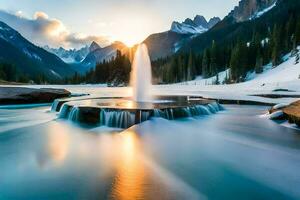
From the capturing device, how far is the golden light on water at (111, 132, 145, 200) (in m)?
7.42

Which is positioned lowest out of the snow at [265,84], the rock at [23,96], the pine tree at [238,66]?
the rock at [23,96]

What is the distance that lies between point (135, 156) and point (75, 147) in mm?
3018

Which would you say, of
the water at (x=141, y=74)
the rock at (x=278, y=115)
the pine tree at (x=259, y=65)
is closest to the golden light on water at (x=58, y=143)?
the rock at (x=278, y=115)

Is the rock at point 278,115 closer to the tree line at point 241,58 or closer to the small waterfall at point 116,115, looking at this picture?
the small waterfall at point 116,115

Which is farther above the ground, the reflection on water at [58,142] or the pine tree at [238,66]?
the pine tree at [238,66]

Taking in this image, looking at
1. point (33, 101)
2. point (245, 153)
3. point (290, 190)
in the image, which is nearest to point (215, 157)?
point (245, 153)

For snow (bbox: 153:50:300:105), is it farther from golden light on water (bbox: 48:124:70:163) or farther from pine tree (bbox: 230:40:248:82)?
golden light on water (bbox: 48:124:70:163)

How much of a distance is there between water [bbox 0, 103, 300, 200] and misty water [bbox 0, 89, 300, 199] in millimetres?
25

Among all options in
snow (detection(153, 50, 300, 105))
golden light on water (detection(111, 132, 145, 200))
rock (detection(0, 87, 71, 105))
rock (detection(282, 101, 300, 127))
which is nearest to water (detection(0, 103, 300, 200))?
golden light on water (detection(111, 132, 145, 200))

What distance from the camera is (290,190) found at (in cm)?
782

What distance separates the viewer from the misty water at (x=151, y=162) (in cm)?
768

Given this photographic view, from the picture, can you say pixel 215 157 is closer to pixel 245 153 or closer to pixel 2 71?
pixel 245 153

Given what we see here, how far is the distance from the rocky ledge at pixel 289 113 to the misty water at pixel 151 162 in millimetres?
919

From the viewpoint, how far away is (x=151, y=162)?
10.4 m
